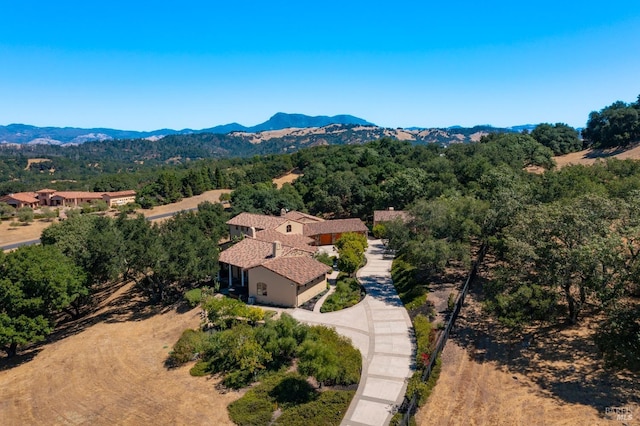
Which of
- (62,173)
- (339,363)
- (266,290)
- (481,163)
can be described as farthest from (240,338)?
(62,173)

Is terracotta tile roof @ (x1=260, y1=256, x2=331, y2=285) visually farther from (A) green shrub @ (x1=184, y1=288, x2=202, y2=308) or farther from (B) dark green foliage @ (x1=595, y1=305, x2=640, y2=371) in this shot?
(B) dark green foliage @ (x1=595, y1=305, x2=640, y2=371)

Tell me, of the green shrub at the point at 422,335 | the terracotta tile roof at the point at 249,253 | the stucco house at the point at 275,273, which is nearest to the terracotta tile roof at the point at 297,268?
the stucco house at the point at 275,273

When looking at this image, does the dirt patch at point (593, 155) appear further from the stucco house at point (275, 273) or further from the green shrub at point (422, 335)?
the green shrub at point (422, 335)

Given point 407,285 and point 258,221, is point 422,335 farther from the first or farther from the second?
point 258,221

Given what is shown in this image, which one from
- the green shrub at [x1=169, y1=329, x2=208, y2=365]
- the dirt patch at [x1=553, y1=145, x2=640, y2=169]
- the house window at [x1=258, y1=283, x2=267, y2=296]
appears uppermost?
the dirt patch at [x1=553, y1=145, x2=640, y2=169]

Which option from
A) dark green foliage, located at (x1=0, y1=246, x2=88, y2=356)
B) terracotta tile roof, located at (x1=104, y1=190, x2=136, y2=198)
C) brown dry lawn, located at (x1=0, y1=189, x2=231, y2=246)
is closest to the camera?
dark green foliage, located at (x1=0, y1=246, x2=88, y2=356)

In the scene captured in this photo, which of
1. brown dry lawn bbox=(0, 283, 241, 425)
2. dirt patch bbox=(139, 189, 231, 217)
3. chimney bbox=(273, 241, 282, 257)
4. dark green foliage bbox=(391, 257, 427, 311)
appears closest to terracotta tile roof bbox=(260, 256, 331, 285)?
chimney bbox=(273, 241, 282, 257)

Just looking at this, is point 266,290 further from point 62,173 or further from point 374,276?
point 62,173

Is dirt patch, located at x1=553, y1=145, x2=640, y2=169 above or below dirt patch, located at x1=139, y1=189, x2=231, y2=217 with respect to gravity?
above
